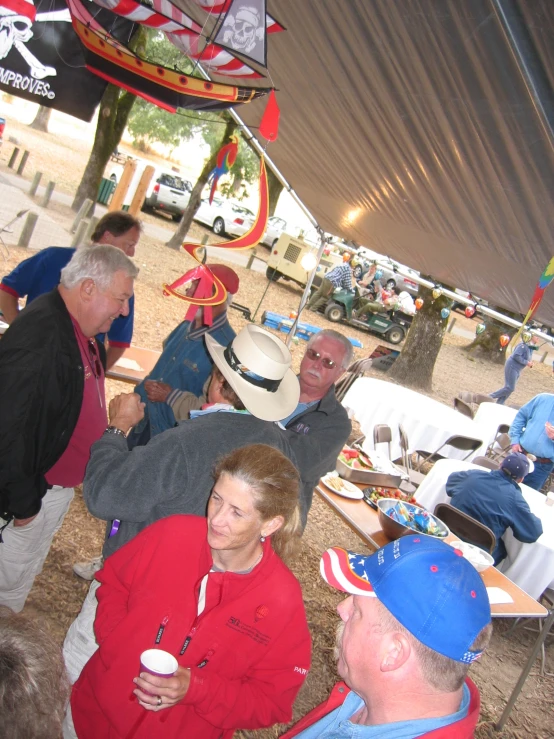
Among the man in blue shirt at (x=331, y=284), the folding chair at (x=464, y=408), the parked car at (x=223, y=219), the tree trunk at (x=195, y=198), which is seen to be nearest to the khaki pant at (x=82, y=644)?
the folding chair at (x=464, y=408)

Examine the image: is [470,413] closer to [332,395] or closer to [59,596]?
[332,395]

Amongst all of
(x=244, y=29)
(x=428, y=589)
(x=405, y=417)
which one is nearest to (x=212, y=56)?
(x=244, y=29)

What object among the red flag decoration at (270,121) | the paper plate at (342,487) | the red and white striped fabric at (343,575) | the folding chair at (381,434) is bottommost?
the folding chair at (381,434)

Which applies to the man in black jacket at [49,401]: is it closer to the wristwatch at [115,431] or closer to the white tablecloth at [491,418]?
the wristwatch at [115,431]

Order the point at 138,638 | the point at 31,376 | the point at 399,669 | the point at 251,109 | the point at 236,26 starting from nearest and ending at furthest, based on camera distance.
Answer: the point at 399,669, the point at 138,638, the point at 31,376, the point at 236,26, the point at 251,109

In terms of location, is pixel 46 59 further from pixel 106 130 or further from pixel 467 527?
pixel 106 130

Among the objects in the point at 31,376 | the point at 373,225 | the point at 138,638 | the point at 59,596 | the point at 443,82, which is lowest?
the point at 59,596

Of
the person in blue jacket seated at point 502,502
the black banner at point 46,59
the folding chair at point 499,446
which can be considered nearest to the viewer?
the black banner at point 46,59

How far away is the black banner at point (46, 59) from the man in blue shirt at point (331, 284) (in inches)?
454

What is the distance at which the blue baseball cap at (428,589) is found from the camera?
3.96ft

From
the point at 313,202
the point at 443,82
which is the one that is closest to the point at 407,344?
the point at 313,202

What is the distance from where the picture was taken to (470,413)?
9109 mm

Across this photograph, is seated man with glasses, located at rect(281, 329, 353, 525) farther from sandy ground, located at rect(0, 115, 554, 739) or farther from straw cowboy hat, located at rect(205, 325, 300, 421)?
sandy ground, located at rect(0, 115, 554, 739)

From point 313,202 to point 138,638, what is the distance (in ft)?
21.4
